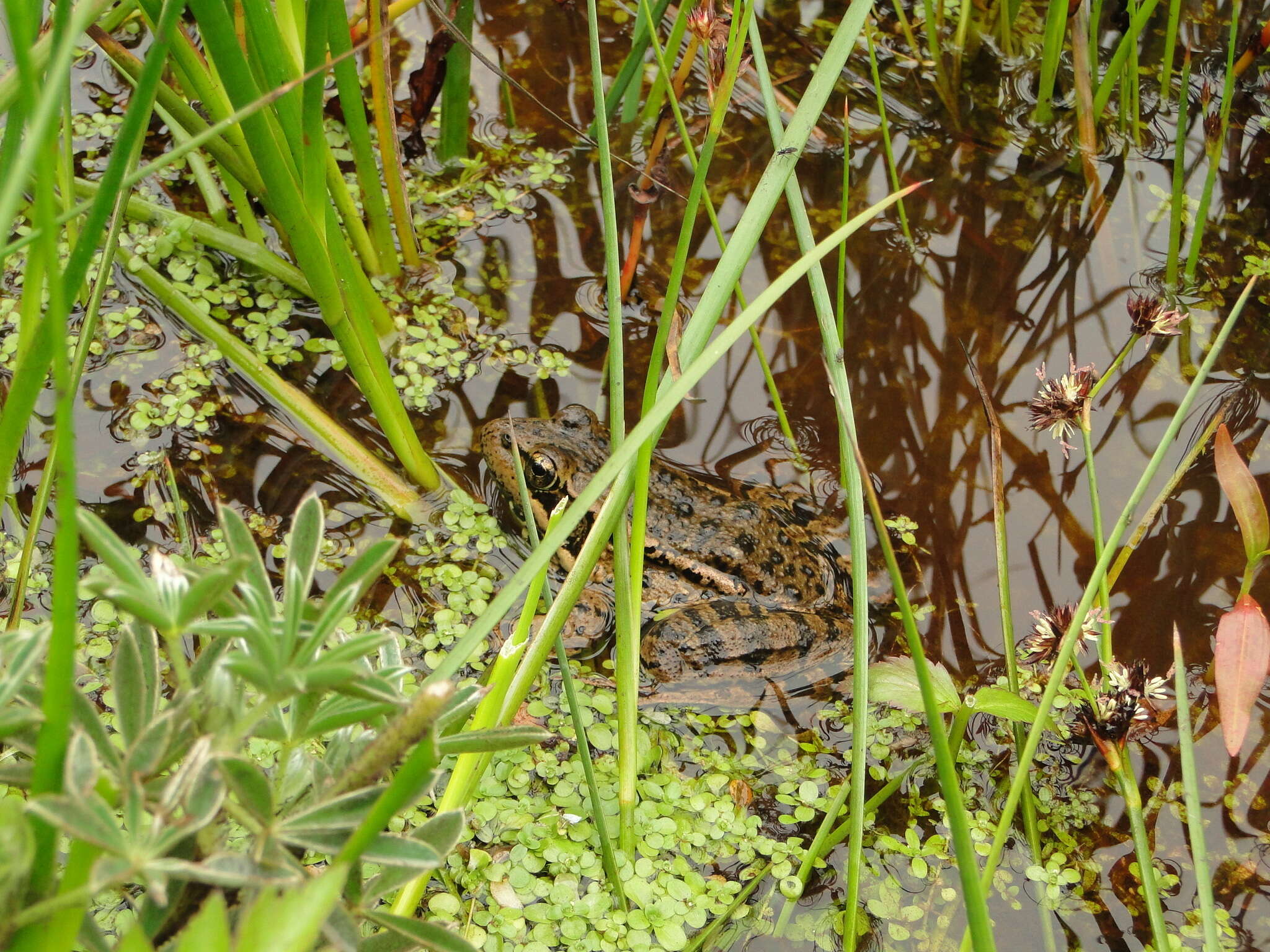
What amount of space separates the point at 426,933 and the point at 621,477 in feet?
2.77

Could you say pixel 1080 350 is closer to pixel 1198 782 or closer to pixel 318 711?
pixel 1198 782

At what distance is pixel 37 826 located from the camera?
32.4 inches

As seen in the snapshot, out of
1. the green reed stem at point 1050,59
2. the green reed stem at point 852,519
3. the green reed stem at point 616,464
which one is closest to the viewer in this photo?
the green reed stem at point 616,464

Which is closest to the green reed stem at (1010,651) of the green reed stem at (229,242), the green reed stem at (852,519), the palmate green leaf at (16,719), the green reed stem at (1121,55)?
the green reed stem at (852,519)

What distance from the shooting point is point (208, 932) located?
2.30ft

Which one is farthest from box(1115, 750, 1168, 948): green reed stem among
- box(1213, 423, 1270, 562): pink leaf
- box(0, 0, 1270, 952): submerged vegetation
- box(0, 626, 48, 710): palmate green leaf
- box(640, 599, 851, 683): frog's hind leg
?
box(0, 626, 48, 710): palmate green leaf

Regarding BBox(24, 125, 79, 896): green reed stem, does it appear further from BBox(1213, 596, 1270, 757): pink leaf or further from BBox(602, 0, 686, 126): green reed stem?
BBox(602, 0, 686, 126): green reed stem

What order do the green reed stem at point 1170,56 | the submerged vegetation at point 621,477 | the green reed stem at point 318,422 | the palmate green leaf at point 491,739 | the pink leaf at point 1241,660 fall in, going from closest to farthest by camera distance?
1. the submerged vegetation at point 621,477
2. the palmate green leaf at point 491,739
3. the pink leaf at point 1241,660
4. the green reed stem at point 318,422
5. the green reed stem at point 1170,56

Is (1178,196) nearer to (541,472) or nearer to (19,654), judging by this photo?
(541,472)

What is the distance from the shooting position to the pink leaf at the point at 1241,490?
67.2 inches

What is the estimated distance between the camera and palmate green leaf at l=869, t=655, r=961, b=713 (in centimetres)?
199

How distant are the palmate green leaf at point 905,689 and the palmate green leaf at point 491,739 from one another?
1069 mm

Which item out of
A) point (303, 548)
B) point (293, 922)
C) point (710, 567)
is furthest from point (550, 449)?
point (293, 922)

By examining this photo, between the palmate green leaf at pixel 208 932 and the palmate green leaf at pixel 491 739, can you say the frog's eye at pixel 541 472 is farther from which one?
the palmate green leaf at pixel 208 932
